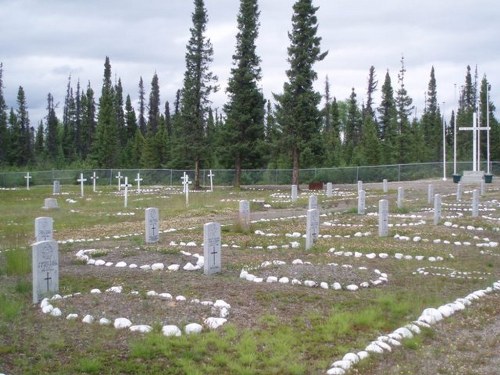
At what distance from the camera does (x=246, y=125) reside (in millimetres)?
51438

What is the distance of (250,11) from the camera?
5062 cm

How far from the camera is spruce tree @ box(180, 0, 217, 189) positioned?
171ft

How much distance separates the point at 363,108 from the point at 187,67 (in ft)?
150

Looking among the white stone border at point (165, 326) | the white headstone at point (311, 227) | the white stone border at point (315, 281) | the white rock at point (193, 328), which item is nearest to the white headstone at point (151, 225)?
the white headstone at point (311, 227)

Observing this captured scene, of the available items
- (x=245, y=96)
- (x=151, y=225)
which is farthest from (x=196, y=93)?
(x=151, y=225)

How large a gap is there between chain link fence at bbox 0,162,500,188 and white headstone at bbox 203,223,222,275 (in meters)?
42.7

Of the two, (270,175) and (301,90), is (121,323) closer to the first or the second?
(301,90)

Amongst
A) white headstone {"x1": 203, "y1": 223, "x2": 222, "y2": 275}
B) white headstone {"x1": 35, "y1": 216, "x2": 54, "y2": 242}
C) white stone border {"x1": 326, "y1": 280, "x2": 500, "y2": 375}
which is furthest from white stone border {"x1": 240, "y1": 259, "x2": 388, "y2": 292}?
white headstone {"x1": 35, "y1": 216, "x2": 54, "y2": 242}

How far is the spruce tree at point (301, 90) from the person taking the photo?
153 feet

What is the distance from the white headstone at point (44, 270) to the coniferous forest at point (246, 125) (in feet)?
122

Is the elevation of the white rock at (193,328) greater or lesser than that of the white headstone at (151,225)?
lesser

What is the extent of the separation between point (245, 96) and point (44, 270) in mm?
42130

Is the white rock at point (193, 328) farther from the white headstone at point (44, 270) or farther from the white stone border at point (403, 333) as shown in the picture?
the white headstone at point (44, 270)

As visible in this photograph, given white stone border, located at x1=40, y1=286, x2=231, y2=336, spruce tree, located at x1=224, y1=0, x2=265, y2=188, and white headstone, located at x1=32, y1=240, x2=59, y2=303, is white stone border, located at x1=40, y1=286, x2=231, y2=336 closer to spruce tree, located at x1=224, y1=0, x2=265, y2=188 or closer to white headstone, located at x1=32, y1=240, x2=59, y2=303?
white headstone, located at x1=32, y1=240, x2=59, y2=303
